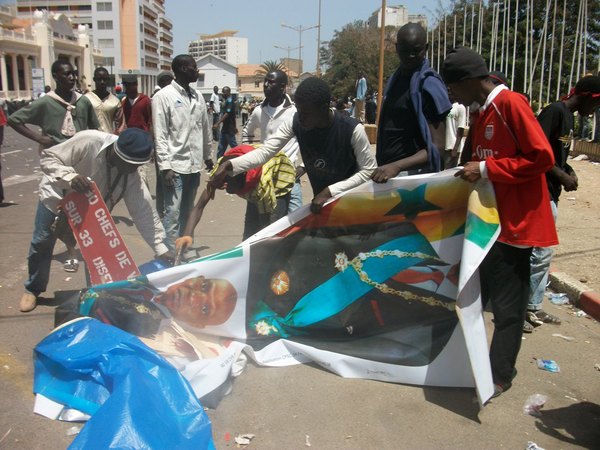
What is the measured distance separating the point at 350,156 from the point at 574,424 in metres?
2.07

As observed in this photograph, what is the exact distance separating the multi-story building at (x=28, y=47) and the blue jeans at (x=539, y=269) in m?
51.3

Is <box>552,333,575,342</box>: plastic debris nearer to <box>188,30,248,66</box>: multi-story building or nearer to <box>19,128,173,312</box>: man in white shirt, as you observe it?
<box>19,128,173,312</box>: man in white shirt

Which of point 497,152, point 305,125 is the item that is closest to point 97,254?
point 305,125

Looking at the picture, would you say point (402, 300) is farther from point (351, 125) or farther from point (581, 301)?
point (581, 301)

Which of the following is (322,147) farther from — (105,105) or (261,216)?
(105,105)

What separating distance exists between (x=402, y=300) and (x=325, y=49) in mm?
70456

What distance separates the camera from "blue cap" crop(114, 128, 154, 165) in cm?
378

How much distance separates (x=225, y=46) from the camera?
18150cm

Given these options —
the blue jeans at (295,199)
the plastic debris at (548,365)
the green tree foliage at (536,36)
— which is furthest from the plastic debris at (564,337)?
the green tree foliage at (536,36)

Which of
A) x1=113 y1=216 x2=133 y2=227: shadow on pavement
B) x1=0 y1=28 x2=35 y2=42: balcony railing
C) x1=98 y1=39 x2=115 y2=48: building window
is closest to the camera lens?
x1=113 y1=216 x2=133 y2=227: shadow on pavement

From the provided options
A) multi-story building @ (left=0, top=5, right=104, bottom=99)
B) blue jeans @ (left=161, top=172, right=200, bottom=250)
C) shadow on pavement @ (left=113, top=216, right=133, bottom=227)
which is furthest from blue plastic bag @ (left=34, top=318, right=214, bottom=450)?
multi-story building @ (left=0, top=5, right=104, bottom=99)

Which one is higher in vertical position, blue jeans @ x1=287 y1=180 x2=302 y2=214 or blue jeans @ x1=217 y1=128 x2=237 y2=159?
blue jeans @ x1=217 y1=128 x2=237 y2=159

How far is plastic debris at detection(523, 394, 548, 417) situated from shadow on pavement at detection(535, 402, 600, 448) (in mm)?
33

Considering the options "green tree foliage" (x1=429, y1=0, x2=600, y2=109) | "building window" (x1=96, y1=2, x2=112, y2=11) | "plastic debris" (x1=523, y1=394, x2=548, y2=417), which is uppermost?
"building window" (x1=96, y1=2, x2=112, y2=11)
